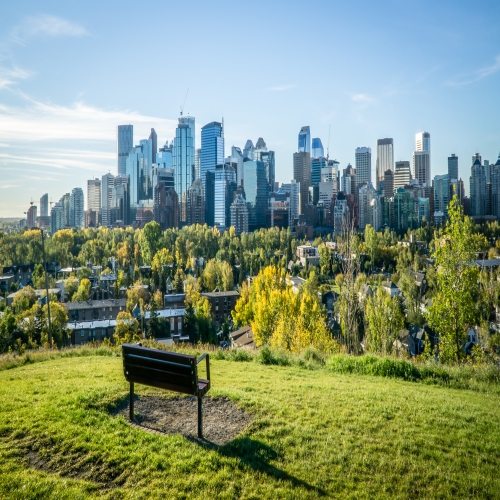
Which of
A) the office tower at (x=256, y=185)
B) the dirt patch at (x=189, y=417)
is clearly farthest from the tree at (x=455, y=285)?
the office tower at (x=256, y=185)

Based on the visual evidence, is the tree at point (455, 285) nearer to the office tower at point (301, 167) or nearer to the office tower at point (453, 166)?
the office tower at point (453, 166)

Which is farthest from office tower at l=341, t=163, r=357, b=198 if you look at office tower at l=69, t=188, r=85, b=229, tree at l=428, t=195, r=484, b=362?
tree at l=428, t=195, r=484, b=362

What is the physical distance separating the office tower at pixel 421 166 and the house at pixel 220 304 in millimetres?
131764

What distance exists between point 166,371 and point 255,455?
1.27 m

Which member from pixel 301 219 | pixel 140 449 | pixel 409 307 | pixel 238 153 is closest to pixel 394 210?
pixel 301 219

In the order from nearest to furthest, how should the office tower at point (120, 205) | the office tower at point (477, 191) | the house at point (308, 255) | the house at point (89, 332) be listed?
the house at point (89, 332), the house at point (308, 255), the office tower at point (477, 191), the office tower at point (120, 205)

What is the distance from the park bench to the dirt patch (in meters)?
0.18

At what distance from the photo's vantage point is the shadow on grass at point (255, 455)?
12.0ft

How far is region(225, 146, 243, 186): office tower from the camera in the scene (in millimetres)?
142175

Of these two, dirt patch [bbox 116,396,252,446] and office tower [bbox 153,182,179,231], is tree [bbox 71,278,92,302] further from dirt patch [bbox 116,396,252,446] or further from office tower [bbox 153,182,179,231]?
office tower [bbox 153,182,179,231]

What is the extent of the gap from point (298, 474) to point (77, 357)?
22.9ft

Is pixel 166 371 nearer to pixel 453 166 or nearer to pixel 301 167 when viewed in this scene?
pixel 453 166

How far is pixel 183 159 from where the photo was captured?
148 meters

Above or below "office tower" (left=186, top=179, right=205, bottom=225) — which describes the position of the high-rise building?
above
